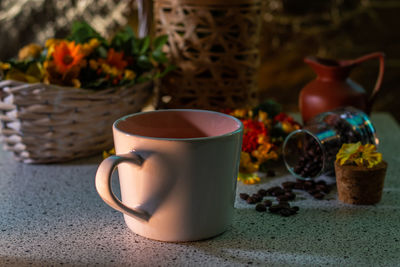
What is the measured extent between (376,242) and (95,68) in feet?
1.71

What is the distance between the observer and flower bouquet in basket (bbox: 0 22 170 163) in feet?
2.44

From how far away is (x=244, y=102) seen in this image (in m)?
0.94

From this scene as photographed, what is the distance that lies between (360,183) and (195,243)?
0.85 feet

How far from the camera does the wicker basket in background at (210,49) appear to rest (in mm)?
Result: 878

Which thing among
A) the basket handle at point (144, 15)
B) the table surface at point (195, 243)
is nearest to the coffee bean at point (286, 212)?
the table surface at point (195, 243)

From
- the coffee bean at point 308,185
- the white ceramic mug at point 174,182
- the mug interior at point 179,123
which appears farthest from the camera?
the coffee bean at point 308,185

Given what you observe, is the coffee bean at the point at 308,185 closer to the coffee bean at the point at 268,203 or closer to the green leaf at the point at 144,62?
the coffee bean at the point at 268,203

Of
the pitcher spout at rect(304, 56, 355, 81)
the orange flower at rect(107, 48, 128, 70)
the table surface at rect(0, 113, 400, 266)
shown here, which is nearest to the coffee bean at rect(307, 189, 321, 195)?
the table surface at rect(0, 113, 400, 266)

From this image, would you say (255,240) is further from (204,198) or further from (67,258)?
(67,258)

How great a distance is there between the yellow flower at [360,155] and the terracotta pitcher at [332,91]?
0.22 m

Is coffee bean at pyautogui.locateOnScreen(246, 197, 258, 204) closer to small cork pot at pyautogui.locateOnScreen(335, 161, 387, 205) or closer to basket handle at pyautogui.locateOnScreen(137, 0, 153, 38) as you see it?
small cork pot at pyautogui.locateOnScreen(335, 161, 387, 205)

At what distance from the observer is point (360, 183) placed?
646 mm

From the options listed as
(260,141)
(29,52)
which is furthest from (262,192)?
(29,52)

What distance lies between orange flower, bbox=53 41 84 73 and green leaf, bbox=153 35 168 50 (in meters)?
0.16
